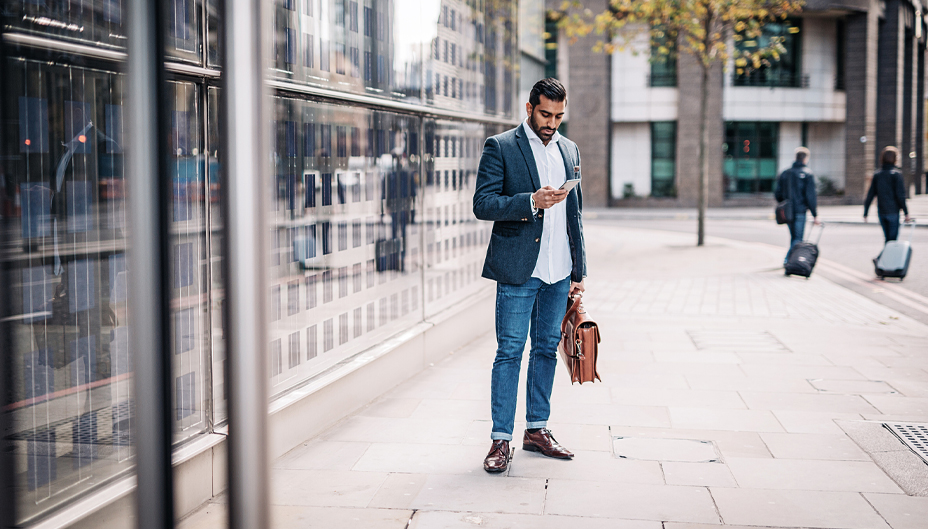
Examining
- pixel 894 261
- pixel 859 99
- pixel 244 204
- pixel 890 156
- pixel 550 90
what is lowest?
Result: pixel 894 261

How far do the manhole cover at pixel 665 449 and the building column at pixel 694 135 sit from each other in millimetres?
29454

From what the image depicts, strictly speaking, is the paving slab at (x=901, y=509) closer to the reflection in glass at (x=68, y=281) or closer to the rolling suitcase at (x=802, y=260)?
the reflection in glass at (x=68, y=281)

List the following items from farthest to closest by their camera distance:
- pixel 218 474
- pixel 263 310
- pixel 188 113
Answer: pixel 218 474 < pixel 188 113 < pixel 263 310

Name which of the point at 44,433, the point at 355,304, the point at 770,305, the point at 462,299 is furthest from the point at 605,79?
the point at 44,433

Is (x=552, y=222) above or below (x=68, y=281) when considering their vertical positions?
above

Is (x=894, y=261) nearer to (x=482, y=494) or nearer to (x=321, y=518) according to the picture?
(x=482, y=494)

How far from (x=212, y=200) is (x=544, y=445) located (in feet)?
6.71

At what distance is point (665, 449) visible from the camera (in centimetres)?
436

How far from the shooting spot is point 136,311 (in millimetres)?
1250

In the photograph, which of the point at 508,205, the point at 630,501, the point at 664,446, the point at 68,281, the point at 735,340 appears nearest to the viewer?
the point at 68,281

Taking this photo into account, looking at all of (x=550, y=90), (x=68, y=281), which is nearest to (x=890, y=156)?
(x=550, y=90)

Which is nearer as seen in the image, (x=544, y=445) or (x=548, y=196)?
(x=548, y=196)

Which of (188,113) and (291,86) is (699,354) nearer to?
(291,86)

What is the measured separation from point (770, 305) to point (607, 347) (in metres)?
3.31
